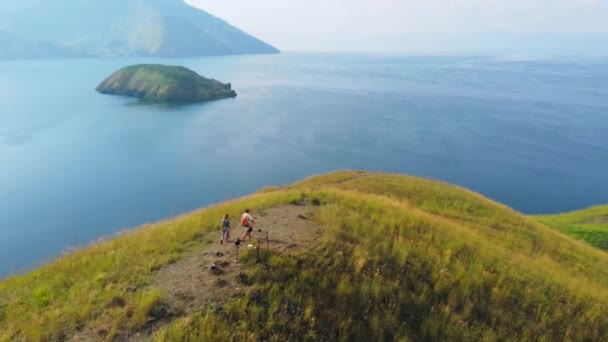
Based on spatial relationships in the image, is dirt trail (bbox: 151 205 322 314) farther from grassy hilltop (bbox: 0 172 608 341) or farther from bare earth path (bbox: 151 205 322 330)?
grassy hilltop (bbox: 0 172 608 341)

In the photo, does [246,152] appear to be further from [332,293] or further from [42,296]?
[332,293]

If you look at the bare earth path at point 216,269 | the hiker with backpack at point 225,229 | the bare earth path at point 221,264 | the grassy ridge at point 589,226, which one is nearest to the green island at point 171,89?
the grassy ridge at point 589,226

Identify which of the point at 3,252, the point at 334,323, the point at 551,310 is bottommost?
the point at 3,252

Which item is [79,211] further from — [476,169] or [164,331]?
[476,169]

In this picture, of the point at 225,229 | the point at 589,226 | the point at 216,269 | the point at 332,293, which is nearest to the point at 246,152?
the point at 589,226

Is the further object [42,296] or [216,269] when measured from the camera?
[42,296]

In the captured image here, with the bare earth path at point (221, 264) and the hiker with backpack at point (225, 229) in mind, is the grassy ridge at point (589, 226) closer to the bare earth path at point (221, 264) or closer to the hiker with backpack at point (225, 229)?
the bare earth path at point (221, 264)

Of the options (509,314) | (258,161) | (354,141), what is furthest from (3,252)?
(354,141)

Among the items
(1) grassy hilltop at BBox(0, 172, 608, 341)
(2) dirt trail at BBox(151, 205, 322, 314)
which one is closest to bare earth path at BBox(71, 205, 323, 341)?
(2) dirt trail at BBox(151, 205, 322, 314)
